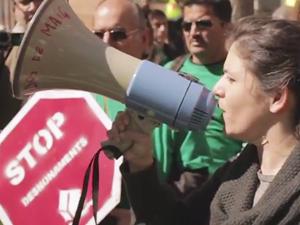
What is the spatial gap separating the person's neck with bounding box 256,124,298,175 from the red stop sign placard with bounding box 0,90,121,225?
2.10 ft

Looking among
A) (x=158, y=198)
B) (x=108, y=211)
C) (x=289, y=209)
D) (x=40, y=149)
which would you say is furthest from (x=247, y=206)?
(x=40, y=149)

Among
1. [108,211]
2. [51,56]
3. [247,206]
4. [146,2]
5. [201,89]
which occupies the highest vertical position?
[51,56]

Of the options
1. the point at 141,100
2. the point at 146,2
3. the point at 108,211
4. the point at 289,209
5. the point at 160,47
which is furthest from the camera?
the point at 146,2

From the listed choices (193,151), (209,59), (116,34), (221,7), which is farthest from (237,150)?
(221,7)

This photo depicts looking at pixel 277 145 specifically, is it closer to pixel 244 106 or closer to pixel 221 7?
pixel 244 106

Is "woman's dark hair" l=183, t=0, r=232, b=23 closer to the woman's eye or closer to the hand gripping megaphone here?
the hand gripping megaphone

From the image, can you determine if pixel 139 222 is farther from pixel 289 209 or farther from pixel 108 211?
pixel 289 209

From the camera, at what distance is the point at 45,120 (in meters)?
2.81

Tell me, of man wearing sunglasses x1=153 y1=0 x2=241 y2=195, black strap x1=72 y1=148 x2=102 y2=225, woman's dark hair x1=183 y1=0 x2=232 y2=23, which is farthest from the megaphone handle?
woman's dark hair x1=183 y1=0 x2=232 y2=23

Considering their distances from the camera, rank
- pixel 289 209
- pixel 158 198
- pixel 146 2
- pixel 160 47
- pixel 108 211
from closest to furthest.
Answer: pixel 289 209
pixel 158 198
pixel 108 211
pixel 160 47
pixel 146 2

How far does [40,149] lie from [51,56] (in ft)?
1.71

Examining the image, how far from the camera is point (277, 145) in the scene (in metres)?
2.17

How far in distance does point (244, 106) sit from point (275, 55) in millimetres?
161

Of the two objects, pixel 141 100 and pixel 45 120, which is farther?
pixel 45 120
